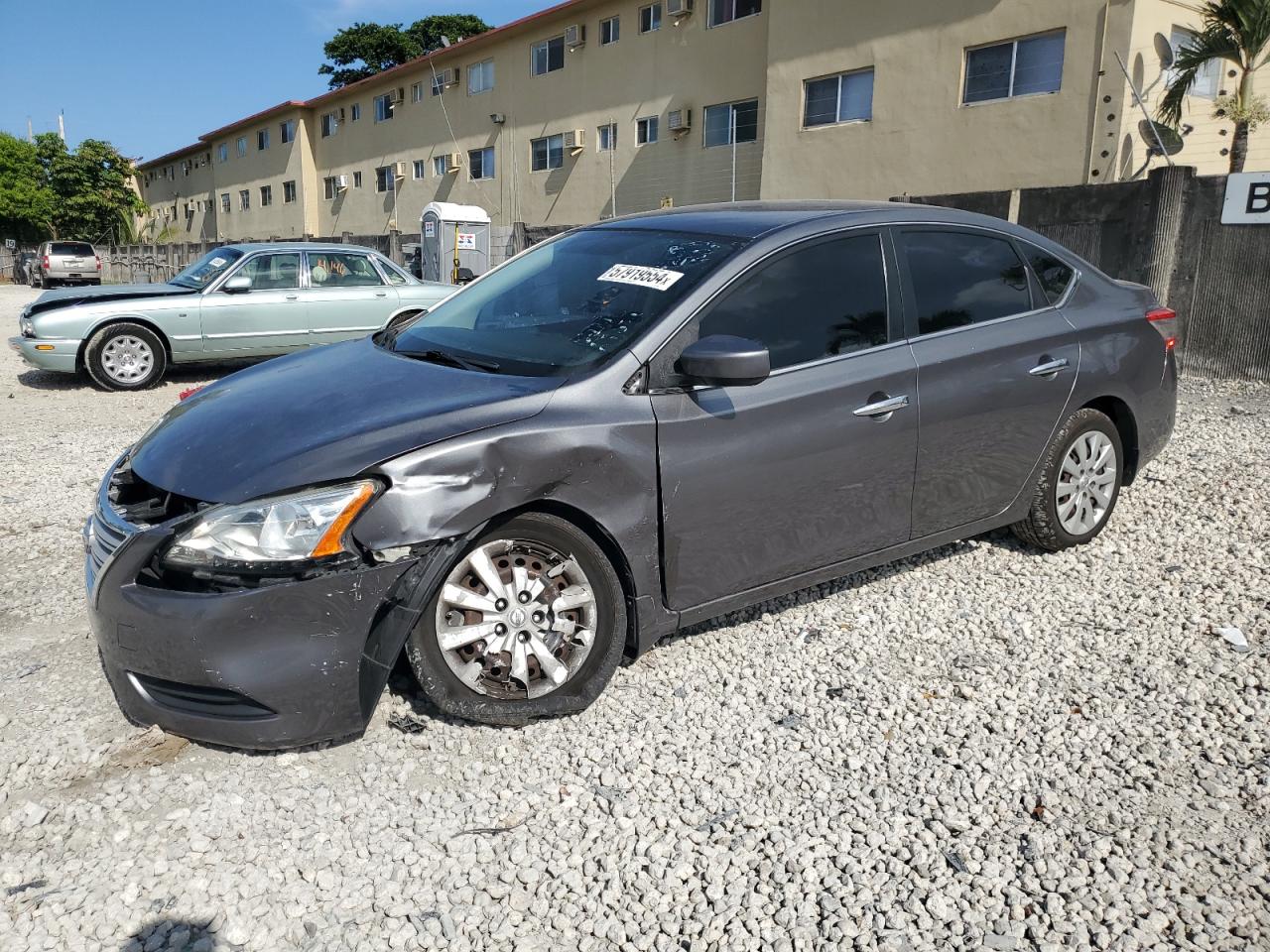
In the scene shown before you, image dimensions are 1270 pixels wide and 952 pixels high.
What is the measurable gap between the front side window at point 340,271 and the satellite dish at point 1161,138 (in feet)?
40.3

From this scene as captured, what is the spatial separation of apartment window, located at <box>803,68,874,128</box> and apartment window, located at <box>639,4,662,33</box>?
5896mm

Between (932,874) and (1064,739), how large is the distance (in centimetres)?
92

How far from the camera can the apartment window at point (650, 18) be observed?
933 inches

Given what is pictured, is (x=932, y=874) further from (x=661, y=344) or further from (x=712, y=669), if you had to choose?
(x=661, y=344)

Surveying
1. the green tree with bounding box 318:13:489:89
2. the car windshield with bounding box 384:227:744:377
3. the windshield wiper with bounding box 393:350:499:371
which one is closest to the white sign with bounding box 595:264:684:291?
the car windshield with bounding box 384:227:744:377

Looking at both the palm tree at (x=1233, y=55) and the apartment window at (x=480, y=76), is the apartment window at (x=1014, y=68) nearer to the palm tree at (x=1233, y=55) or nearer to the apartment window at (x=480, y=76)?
the palm tree at (x=1233, y=55)

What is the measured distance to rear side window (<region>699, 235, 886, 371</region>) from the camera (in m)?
3.51

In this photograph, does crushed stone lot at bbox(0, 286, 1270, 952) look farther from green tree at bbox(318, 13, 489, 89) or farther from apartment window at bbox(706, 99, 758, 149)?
green tree at bbox(318, 13, 489, 89)

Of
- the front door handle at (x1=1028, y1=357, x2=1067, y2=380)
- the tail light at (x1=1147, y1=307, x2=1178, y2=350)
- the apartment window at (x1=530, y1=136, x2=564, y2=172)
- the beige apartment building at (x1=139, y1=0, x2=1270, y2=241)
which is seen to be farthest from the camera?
the apartment window at (x1=530, y1=136, x2=564, y2=172)

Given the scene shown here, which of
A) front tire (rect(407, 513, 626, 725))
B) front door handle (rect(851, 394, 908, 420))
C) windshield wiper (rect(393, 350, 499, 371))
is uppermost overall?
windshield wiper (rect(393, 350, 499, 371))

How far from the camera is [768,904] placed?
242 cm

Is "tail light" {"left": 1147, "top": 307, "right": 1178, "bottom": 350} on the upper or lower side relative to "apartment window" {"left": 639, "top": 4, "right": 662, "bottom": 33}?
lower

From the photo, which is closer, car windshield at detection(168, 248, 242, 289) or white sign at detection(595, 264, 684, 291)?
white sign at detection(595, 264, 684, 291)

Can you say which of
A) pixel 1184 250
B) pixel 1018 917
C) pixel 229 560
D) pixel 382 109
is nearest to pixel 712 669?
pixel 1018 917
